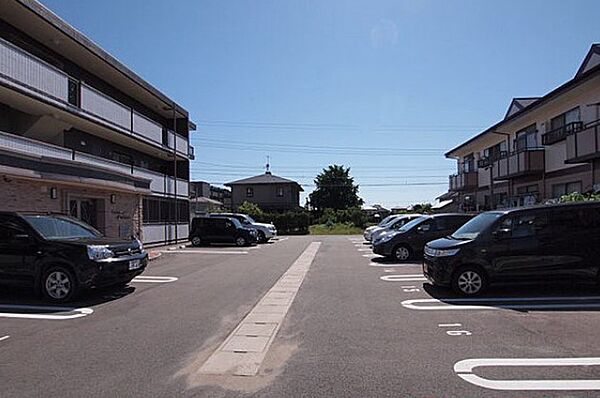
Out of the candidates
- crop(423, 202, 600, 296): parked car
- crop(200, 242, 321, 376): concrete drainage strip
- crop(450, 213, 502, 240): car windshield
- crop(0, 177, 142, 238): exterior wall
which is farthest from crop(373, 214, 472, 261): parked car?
crop(0, 177, 142, 238): exterior wall

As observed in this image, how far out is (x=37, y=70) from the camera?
1573 cm

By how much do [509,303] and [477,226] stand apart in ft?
6.82

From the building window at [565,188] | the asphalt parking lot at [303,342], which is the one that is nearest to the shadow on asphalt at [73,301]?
the asphalt parking lot at [303,342]

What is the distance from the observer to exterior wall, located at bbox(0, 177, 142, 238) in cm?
1447

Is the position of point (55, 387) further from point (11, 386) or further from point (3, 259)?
point (3, 259)

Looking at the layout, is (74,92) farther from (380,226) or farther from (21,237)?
(380,226)

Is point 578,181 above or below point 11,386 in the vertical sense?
above

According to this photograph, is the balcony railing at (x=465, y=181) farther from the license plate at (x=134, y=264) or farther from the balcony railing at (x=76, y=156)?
the license plate at (x=134, y=264)

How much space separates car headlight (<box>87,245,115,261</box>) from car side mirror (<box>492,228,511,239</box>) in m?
7.34

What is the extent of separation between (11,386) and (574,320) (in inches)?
285

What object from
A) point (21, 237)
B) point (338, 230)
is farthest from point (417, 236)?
point (338, 230)

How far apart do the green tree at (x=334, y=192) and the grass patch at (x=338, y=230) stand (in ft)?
67.2

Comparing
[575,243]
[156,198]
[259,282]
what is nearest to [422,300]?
[575,243]

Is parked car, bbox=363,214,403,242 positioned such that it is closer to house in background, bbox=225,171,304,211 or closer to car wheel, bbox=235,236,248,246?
car wheel, bbox=235,236,248,246
